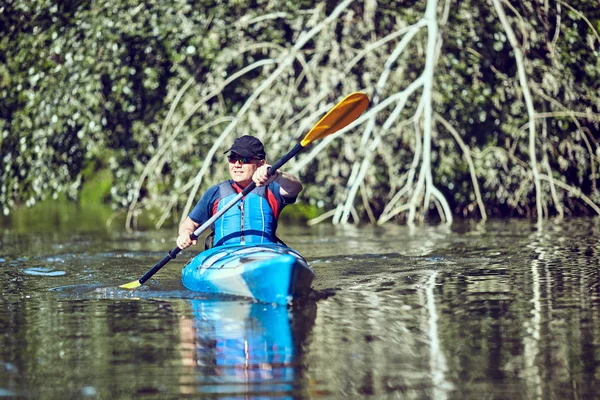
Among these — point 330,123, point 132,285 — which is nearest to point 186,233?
point 132,285

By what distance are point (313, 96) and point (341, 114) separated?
12.5ft

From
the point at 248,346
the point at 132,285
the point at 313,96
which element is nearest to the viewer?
the point at 248,346

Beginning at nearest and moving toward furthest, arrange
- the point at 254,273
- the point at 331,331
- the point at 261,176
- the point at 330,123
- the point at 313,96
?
the point at 331,331 → the point at 254,273 → the point at 261,176 → the point at 330,123 → the point at 313,96

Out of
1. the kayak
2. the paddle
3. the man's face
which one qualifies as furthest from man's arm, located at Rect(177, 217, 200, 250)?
the man's face

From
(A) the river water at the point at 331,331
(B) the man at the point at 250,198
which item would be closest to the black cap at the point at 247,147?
(B) the man at the point at 250,198

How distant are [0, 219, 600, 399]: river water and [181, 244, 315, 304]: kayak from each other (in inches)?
3.4

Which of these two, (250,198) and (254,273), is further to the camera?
(250,198)

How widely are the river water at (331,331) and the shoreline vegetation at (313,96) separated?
7.54ft

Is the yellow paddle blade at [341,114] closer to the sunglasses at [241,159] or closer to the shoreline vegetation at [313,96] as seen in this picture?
the sunglasses at [241,159]

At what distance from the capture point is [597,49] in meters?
9.90

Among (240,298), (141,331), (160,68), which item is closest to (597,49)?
(160,68)

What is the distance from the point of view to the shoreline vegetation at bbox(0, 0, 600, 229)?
32.2 ft

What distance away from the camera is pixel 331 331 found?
4457 millimetres

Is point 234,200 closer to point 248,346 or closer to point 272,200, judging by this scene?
point 272,200
